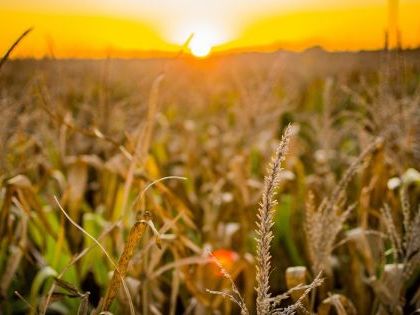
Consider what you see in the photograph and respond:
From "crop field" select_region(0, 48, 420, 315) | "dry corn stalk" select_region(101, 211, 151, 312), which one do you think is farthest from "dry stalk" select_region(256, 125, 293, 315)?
"dry corn stalk" select_region(101, 211, 151, 312)

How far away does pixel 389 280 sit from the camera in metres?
1.42

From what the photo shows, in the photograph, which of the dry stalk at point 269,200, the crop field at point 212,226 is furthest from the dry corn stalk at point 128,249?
the dry stalk at point 269,200

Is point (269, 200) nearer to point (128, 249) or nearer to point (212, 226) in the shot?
point (128, 249)

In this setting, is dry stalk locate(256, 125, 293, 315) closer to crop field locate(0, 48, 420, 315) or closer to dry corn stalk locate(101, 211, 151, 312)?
crop field locate(0, 48, 420, 315)

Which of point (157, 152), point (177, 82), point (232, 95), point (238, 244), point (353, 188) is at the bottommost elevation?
point (238, 244)

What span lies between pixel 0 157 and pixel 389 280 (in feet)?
3.87

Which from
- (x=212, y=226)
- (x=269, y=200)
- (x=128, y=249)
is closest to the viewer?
(x=269, y=200)

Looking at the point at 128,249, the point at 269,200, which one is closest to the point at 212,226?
the point at 128,249

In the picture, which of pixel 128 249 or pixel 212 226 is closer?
pixel 128 249

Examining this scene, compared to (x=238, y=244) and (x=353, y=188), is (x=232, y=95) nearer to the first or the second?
(x=353, y=188)

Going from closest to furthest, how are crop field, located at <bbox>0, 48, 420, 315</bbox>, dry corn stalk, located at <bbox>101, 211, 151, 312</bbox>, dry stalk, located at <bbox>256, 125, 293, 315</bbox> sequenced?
dry stalk, located at <bbox>256, 125, 293, 315</bbox>, dry corn stalk, located at <bbox>101, 211, 151, 312</bbox>, crop field, located at <bbox>0, 48, 420, 315</bbox>

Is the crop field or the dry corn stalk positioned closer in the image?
the dry corn stalk

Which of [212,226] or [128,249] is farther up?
[212,226]

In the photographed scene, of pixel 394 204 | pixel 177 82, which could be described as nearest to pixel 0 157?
pixel 394 204
